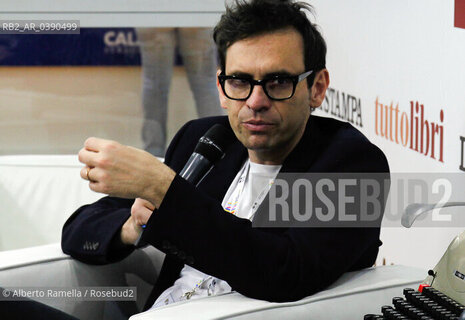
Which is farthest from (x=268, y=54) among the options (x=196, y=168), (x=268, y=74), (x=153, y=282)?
(x=153, y=282)

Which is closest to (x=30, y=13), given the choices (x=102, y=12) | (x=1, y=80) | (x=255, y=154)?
(x=102, y=12)

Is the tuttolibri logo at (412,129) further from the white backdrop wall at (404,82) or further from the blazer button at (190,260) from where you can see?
the blazer button at (190,260)

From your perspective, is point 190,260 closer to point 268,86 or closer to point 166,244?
point 166,244

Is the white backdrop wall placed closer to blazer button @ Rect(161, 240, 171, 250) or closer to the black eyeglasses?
the black eyeglasses

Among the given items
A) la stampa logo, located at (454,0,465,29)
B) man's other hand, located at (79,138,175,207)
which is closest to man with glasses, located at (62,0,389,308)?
man's other hand, located at (79,138,175,207)

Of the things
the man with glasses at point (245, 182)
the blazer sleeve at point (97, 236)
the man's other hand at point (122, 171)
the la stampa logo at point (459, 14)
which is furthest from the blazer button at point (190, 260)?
the la stampa logo at point (459, 14)

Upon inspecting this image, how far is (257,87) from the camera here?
1.48m

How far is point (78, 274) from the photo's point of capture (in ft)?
5.71

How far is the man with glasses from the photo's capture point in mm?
1315

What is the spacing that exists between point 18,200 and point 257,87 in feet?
3.66

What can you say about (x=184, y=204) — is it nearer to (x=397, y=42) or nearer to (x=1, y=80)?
(x=397, y=42)

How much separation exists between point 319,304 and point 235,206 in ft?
1.16

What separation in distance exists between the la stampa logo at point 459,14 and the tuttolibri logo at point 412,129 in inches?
8.7

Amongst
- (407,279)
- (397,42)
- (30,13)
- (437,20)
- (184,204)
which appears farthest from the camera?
(30,13)
